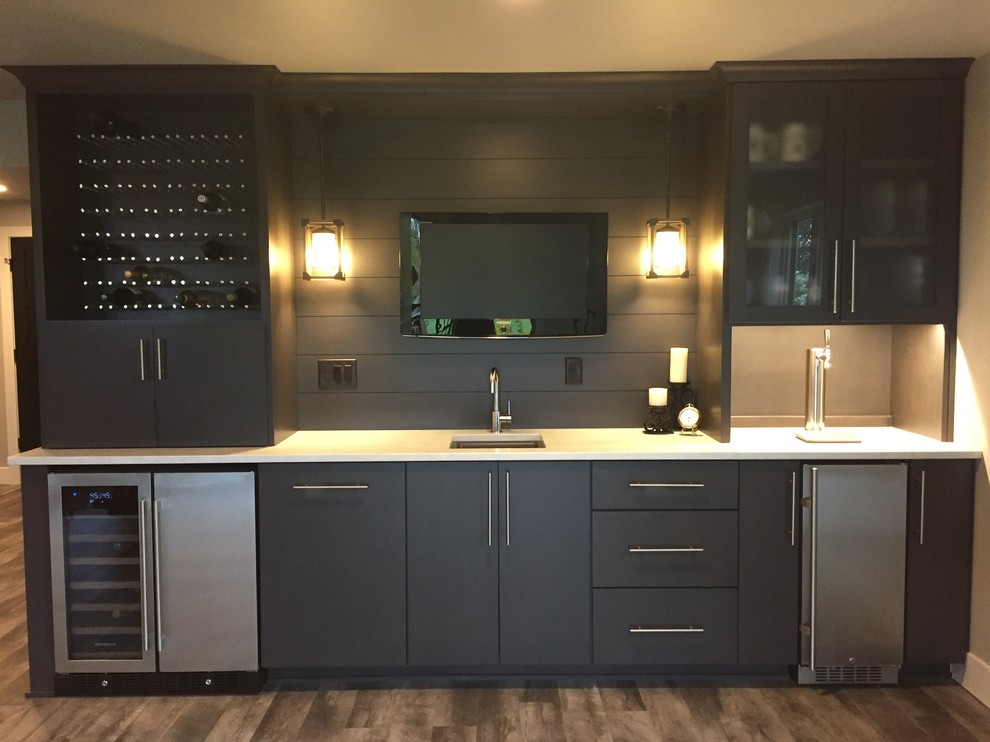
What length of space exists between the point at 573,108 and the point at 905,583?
2.31m

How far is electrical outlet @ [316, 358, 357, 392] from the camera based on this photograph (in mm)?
3330

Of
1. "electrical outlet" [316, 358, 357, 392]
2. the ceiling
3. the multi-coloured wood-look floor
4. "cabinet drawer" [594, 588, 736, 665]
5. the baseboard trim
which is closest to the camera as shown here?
the ceiling

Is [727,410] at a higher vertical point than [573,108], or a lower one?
lower

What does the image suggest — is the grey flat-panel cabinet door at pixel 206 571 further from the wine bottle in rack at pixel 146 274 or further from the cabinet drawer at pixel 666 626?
the cabinet drawer at pixel 666 626

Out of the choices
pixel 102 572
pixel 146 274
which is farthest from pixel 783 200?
pixel 102 572

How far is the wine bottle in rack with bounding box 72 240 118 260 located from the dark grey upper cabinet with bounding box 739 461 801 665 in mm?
2756

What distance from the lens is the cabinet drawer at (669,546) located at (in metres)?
2.80

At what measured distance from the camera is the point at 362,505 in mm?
2785

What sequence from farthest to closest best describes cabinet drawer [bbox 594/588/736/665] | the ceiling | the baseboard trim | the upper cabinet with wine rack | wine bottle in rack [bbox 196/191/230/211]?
1. the upper cabinet with wine rack
2. wine bottle in rack [bbox 196/191/230/211]
3. cabinet drawer [bbox 594/588/736/665]
4. the baseboard trim
5. the ceiling

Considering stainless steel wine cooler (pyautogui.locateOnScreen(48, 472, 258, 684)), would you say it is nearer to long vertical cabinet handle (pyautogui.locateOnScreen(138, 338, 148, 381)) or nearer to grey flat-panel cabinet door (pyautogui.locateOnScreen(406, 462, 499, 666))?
long vertical cabinet handle (pyautogui.locateOnScreen(138, 338, 148, 381))

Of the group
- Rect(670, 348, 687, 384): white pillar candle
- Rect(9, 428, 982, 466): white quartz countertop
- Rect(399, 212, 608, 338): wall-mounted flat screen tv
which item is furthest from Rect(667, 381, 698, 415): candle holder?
Rect(399, 212, 608, 338): wall-mounted flat screen tv

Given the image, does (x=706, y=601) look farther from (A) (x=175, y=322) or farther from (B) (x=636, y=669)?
(A) (x=175, y=322)

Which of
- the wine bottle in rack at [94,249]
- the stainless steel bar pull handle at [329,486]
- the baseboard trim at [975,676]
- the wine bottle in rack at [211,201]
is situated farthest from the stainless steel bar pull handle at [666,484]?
the wine bottle in rack at [94,249]

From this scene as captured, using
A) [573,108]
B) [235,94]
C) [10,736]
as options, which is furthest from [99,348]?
[573,108]
